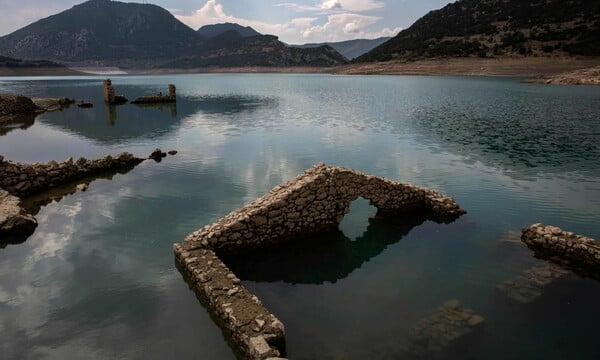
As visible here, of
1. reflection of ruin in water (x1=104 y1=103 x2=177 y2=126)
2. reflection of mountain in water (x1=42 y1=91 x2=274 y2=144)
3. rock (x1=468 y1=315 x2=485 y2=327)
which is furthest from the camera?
reflection of ruin in water (x1=104 y1=103 x2=177 y2=126)

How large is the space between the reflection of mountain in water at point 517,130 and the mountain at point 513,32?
3115 inches

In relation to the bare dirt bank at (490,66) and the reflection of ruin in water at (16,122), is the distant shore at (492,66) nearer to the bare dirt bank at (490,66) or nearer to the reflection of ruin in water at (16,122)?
the bare dirt bank at (490,66)

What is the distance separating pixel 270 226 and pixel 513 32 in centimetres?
17063

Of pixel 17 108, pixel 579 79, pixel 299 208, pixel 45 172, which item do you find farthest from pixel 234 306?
pixel 579 79

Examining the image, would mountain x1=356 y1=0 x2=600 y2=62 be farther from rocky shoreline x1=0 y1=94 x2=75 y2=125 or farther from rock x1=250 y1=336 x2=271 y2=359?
rock x1=250 y1=336 x2=271 y2=359

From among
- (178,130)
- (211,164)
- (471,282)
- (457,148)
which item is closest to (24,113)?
(178,130)

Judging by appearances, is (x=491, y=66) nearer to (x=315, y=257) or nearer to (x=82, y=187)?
(x=82, y=187)

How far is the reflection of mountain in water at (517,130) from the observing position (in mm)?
31516

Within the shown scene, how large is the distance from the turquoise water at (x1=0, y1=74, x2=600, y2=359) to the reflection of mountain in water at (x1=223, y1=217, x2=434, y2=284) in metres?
0.08

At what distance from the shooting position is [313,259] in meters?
15.4

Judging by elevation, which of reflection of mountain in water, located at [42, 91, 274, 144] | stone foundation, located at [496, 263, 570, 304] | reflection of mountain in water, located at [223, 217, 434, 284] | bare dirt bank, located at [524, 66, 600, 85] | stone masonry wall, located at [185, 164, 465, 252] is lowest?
reflection of mountain in water, located at [42, 91, 274, 144]

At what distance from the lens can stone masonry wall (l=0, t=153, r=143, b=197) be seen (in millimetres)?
22469

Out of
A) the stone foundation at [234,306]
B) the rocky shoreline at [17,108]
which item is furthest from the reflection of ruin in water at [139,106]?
the stone foundation at [234,306]

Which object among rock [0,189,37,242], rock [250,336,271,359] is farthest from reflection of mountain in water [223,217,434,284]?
rock [0,189,37,242]
